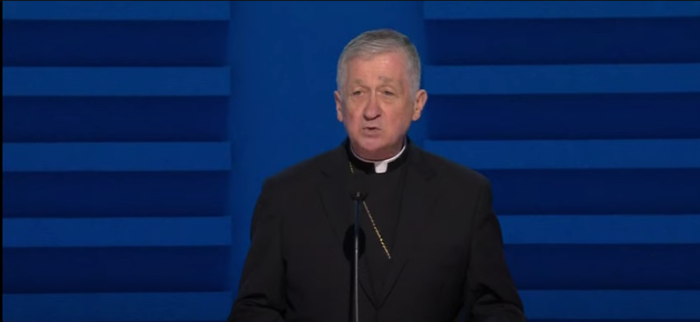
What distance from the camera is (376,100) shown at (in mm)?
1930

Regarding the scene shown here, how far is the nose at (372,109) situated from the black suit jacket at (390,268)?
18cm

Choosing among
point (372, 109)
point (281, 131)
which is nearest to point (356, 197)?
point (372, 109)

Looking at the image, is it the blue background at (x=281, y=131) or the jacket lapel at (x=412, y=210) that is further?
the blue background at (x=281, y=131)

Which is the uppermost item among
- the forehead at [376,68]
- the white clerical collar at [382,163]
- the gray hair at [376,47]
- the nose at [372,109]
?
the gray hair at [376,47]

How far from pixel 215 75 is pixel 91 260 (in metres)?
0.67

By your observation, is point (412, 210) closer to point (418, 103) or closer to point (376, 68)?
point (418, 103)

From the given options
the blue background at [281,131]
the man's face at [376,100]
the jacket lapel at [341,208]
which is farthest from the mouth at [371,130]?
the blue background at [281,131]

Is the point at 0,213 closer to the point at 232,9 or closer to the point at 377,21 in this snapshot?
the point at 232,9

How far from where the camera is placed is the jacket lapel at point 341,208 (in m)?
1.97

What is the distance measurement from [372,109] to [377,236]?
0.88 ft

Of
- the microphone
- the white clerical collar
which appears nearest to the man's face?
the white clerical collar

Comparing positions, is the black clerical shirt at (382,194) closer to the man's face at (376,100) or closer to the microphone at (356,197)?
the man's face at (376,100)

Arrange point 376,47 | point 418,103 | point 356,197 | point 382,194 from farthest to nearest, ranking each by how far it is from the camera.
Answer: point 382,194 → point 418,103 → point 376,47 → point 356,197

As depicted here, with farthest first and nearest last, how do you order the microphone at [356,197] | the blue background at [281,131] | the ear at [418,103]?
1. the blue background at [281,131]
2. the ear at [418,103]
3. the microphone at [356,197]
